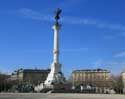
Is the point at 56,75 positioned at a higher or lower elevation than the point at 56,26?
lower

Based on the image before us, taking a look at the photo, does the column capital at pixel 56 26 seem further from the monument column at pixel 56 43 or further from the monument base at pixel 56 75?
the monument base at pixel 56 75

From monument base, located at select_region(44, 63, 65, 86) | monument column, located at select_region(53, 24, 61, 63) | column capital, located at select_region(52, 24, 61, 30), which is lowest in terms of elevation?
monument base, located at select_region(44, 63, 65, 86)

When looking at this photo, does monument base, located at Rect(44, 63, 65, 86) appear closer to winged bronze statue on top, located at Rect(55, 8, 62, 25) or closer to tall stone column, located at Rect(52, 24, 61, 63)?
tall stone column, located at Rect(52, 24, 61, 63)

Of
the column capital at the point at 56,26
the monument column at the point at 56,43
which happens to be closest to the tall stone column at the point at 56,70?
the monument column at the point at 56,43

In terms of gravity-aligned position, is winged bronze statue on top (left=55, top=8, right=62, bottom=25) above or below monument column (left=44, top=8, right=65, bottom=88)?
above

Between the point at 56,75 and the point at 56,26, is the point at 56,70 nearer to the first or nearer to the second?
the point at 56,75

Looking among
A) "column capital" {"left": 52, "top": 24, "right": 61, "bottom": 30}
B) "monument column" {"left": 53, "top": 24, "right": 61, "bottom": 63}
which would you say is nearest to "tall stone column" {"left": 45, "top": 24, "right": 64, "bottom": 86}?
"monument column" {"left": 53, "top": 24, "right": 61, "bottom": 63}

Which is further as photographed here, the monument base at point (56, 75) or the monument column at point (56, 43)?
the monument column at point (56, 43)

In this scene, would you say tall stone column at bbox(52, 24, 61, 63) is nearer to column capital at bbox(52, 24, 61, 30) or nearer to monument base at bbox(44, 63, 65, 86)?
column capital at bbox(52, 24, 61, 30)

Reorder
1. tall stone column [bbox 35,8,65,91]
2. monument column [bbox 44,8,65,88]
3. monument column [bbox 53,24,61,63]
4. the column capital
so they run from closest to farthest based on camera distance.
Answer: tall stone column [bbox 35,8,65,91] → monument column [bbox 44,8,65,88] → monument column [bbox 53,24,61,63] → the column capital

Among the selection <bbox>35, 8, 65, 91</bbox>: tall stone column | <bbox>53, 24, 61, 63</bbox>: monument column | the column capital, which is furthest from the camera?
the column capital

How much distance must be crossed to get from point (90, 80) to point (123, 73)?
61.1 ft

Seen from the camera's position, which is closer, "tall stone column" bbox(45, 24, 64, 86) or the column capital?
"tall stone column" bbox(45, 24, 64, 86)

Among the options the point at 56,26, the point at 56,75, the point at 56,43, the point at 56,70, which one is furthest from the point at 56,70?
the point at 56,26
